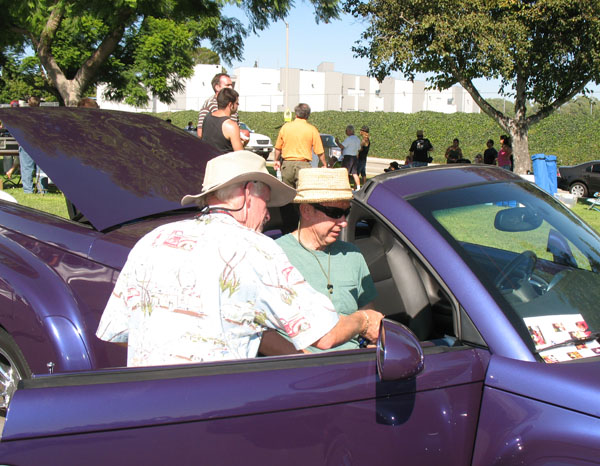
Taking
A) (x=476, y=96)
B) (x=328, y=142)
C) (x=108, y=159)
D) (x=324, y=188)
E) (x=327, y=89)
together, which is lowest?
(x=324, y=188)

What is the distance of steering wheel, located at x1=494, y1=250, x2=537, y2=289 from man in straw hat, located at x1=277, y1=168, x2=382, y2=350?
2.26 ft

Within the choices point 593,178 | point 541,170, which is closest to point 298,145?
point 541,170

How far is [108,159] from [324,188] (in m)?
1.21

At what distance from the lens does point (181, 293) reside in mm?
1978

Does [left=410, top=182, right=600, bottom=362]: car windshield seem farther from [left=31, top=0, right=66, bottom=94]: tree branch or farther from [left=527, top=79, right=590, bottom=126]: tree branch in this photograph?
[left=527, top=79, right=590, bottom=126]: tree branch

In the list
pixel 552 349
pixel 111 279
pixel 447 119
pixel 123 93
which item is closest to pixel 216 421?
pixel 552 349

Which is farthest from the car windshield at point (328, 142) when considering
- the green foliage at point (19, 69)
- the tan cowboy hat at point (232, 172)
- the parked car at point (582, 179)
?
the tan cowboy hat at point (232, 172)

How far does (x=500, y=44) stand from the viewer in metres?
17.5

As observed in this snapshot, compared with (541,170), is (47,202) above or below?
below

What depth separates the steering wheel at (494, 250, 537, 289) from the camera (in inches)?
91.4

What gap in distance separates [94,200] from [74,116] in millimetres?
876

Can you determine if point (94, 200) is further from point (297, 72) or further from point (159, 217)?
point (297, 72)

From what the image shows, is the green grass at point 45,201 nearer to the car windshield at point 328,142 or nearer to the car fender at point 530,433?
the car fender at point 530,433

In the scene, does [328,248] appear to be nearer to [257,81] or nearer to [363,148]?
[363,148]
